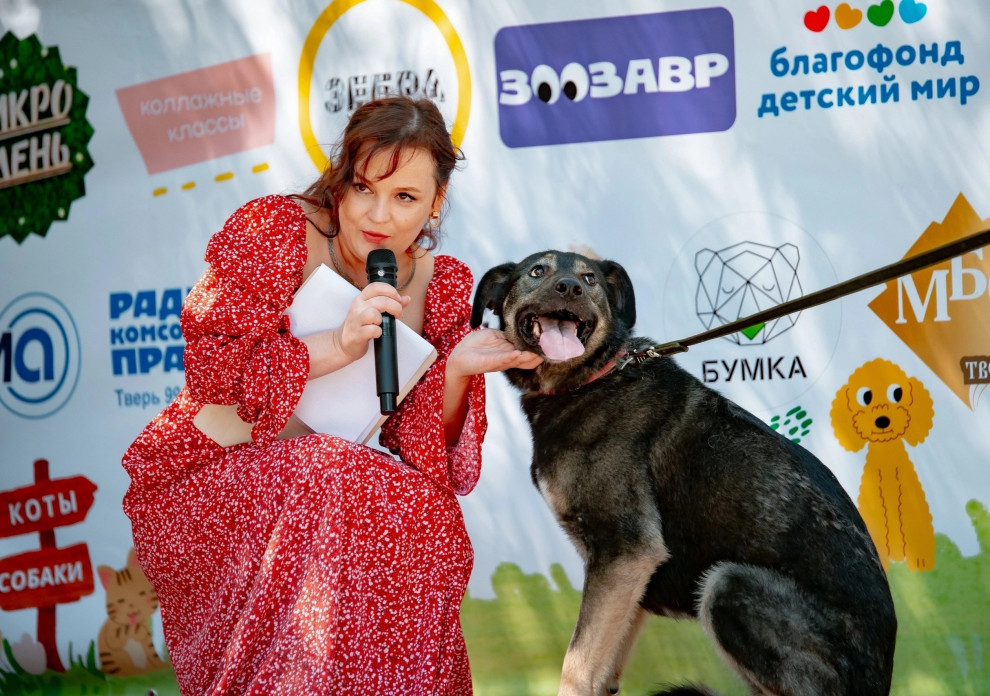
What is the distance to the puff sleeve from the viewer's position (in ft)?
8.38

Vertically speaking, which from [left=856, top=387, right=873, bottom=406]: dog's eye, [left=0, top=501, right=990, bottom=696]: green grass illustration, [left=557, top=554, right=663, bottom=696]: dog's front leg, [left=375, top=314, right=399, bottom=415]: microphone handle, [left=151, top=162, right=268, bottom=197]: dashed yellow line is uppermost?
[left=151, top=162, right=268, bottom=197]: dashed yellow line

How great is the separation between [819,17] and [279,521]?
2686 mm

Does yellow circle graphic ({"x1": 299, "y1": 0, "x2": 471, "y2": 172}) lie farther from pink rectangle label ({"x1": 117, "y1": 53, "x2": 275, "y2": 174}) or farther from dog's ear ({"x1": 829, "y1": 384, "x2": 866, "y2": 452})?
dog's ear ({"x1": 829, "y1": 384, "x2": 866, "y2": 452})

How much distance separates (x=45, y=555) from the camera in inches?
163

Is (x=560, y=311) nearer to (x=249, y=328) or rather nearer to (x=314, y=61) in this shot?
(x=249, y=328)

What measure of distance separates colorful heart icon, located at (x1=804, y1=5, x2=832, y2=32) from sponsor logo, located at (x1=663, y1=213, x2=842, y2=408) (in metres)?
0.72

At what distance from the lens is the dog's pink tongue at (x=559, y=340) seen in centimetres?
295

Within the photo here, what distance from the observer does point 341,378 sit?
2768 mm

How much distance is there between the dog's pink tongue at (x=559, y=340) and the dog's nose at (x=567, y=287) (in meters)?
0.11

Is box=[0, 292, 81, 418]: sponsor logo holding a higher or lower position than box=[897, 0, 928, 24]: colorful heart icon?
lower

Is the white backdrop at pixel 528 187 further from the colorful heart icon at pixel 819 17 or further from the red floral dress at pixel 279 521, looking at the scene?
the red floral dress at pixel 279 521

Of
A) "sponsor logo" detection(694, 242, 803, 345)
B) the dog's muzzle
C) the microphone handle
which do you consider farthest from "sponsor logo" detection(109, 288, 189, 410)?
"sponsor logo" detection(694, 242, 803, 345)

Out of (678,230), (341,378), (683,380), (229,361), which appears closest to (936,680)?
(683,380)

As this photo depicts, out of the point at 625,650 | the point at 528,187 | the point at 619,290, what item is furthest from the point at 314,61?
the point at 625,650
